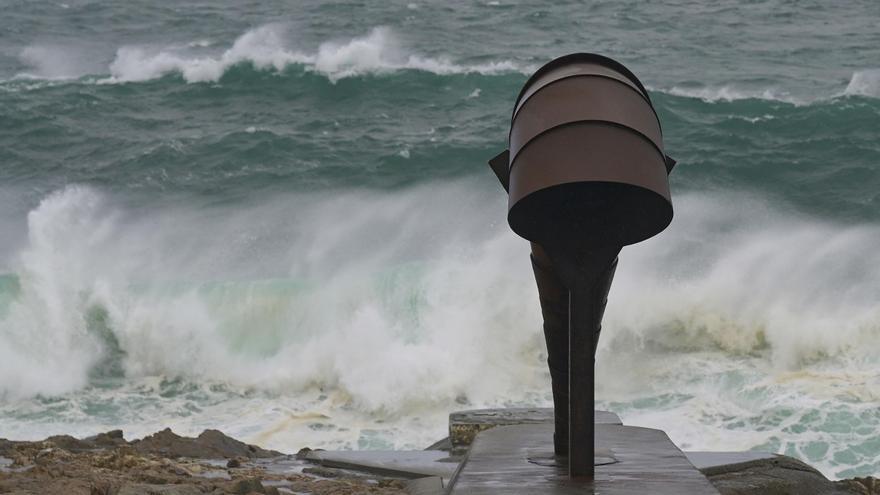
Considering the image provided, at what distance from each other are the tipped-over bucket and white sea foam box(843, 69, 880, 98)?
16.7 meters

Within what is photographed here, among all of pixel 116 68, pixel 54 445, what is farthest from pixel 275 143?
pixel 54 445

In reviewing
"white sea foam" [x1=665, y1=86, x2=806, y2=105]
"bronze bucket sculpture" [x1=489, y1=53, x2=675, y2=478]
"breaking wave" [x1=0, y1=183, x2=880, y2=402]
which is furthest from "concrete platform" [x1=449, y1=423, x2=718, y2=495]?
"white sea foam" [x1=665, y1=86, x2=806, y2=105]

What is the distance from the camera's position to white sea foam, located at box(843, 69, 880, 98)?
18.3 meters

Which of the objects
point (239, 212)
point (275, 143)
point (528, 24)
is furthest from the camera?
point (528, 24)

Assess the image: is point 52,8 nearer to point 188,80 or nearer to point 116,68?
point 116,68

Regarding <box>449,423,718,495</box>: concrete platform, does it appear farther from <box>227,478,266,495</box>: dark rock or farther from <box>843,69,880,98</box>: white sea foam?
<box>843,69,880,98</box>: white sea foam

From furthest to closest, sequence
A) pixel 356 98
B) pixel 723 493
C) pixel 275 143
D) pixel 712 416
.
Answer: pixel 356 98 → pixel 275 143 → pixel 712 416 → pixel 723 493

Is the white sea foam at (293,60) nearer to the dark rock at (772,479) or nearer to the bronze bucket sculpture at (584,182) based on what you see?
the dark rock at (772,479)

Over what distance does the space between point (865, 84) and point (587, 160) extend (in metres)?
17.4

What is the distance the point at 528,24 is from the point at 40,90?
968 cm

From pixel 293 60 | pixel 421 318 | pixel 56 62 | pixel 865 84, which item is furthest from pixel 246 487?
pixel 56 62

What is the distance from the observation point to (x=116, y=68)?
22.5 metres

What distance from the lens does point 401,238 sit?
14.0m

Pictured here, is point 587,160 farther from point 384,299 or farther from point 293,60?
point 293,60
